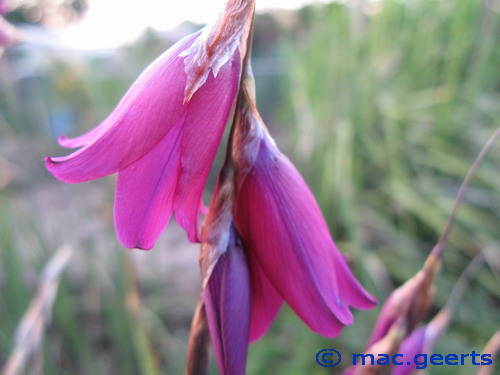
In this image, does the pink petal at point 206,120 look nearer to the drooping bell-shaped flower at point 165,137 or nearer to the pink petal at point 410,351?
the drooping bell-shaped flower at point 165,137

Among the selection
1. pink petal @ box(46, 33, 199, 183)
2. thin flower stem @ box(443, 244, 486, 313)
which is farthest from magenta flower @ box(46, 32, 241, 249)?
thin flower stem @ box(443, 244, 486, 313)

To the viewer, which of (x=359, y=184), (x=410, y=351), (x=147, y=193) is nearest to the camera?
(x=147, y=193)

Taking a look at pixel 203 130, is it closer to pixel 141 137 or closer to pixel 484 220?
pixel 141 137

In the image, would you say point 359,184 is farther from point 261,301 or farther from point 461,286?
point 261,301
